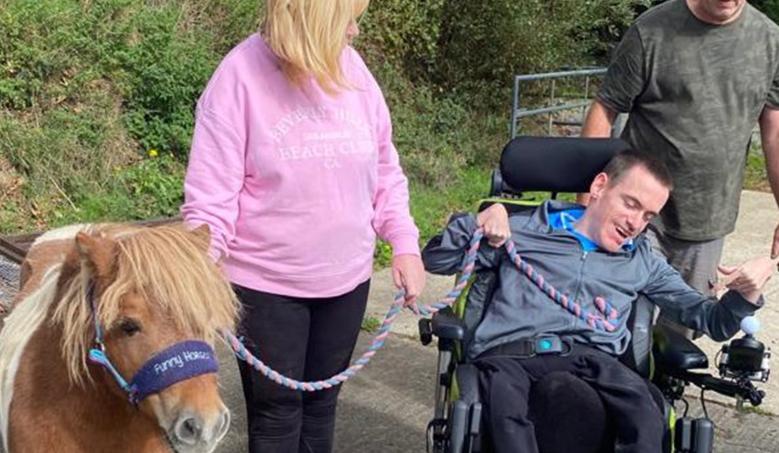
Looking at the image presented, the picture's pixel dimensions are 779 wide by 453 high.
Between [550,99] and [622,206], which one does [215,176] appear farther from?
[550,99]

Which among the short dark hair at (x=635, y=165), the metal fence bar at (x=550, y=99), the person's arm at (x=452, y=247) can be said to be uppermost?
the short dark hair at (x=635, y=165)

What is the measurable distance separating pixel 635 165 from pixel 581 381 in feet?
2.58

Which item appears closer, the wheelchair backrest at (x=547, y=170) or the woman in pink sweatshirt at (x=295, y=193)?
the woman in pink sweatshirt at (x=295, y=193)

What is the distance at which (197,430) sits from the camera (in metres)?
1.89

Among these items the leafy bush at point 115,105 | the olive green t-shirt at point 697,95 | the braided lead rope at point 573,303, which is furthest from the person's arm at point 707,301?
the leafy bush at point 115,105

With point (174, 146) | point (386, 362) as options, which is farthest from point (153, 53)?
point (386, 362)

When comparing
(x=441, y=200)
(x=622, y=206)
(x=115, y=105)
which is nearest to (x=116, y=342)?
(x=622, y=206)

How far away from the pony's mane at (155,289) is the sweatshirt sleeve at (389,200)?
0.77m

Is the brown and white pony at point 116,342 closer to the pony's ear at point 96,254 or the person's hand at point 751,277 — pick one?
the pony's ear at point 96,254

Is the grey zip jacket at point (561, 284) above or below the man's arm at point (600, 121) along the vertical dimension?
below

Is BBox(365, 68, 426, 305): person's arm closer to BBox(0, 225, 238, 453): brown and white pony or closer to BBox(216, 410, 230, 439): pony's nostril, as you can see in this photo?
BBox(0, 225, 238, 453): brown and white pony

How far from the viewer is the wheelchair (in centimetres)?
283

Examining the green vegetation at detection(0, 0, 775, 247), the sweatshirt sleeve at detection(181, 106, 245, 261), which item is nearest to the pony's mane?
the sweatshirt sleeve at detection(181, 106, 245, 261)

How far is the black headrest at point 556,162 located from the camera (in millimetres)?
3539
